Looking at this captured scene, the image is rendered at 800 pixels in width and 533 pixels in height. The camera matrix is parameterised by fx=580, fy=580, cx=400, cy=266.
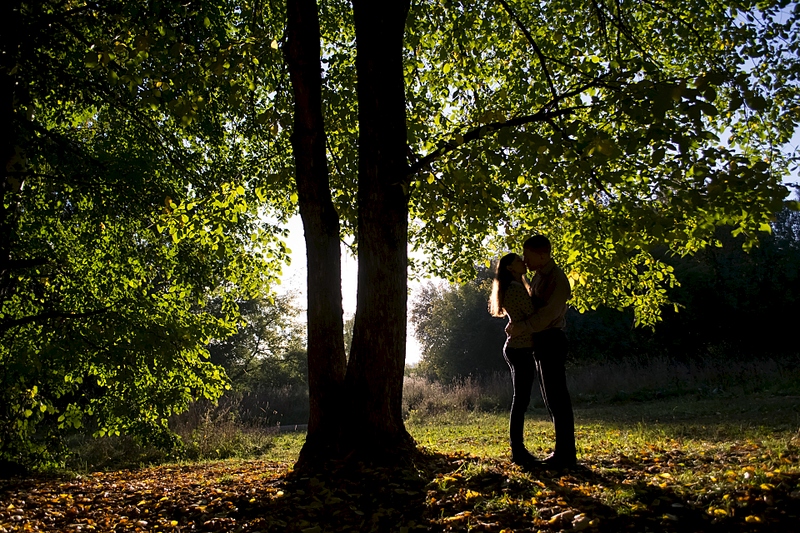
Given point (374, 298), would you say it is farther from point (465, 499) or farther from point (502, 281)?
point (465, 499)

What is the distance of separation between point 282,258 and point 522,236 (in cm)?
366

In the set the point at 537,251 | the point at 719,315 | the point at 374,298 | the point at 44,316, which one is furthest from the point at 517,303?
the point at 719,315

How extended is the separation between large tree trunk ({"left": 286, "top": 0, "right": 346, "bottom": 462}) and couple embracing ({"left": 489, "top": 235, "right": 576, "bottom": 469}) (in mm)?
1716

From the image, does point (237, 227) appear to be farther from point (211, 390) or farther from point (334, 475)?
point (334, 475)

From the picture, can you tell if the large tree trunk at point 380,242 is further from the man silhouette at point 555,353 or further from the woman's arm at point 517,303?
the man silhouette at point 555,353

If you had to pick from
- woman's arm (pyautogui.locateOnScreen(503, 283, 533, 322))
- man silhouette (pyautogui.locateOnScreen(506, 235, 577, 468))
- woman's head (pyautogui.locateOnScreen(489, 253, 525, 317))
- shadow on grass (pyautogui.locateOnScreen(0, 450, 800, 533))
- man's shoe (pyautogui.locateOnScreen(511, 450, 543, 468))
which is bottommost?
shadow on grass (pyautogui.locateOnScreen(0, 450, 800, 533))

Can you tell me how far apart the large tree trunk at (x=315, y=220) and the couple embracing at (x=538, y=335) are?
172 centimetres

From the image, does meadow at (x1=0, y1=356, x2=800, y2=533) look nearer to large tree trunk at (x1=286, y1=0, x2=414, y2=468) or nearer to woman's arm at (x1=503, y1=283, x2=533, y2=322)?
large tree trunk at (x1=286, y1=0, x2=414, y2=468)

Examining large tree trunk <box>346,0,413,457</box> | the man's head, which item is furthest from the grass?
the man's head

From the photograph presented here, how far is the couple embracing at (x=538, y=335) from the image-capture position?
4.91m

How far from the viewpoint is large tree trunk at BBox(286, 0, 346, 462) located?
5.95 metres

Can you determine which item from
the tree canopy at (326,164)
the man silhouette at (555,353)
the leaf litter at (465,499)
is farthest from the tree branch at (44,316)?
the man silhouette at (555,353)

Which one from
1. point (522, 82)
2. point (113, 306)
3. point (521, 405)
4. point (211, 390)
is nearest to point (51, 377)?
point (113, 306)

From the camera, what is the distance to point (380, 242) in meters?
5.61
